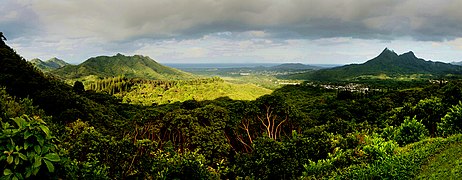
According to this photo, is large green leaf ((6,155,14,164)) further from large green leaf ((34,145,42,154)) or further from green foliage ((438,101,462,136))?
green foliage ((438,101,462,136))

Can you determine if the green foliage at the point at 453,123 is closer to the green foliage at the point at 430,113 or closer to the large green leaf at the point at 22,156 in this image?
the green foliage at the point at 430,113

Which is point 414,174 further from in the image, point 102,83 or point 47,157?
point 102,83

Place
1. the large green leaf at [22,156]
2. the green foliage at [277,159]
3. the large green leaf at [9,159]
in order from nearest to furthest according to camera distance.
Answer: the large green leaf at [9,159], the large green leaf at [22,156], the green foliage at [277,159]

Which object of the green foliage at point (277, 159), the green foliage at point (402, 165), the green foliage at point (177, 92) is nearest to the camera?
the green foliage at point (402, 165)

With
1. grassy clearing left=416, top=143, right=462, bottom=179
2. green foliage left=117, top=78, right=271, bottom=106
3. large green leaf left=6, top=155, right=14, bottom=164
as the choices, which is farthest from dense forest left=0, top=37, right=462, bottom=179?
green foliage left=117, top=78, right=271, bottom=106

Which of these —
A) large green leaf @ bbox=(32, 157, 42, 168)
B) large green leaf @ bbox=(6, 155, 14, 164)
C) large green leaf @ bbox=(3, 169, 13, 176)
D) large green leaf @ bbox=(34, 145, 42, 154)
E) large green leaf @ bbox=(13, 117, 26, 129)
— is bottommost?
large green leaf @ bbox=(3, 169, 13, 176)

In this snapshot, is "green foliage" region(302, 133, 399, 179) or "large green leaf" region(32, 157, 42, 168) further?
"green foliage" region(302, 133, 399, 179)

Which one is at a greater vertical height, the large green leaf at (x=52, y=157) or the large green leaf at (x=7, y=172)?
the large green leaf at (x=52, y=157)

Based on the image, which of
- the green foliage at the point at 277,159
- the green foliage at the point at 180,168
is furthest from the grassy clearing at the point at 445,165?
the green foliage at the point at 180,168

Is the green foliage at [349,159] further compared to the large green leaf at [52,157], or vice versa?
the green foliage at [349,159]

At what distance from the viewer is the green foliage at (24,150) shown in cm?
499

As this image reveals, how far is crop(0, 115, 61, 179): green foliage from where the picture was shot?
4.99 m

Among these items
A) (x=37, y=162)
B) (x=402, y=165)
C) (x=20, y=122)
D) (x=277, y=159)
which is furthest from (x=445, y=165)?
(x=20, y=122)

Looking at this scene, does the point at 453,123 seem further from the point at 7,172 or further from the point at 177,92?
the point at 177,92
